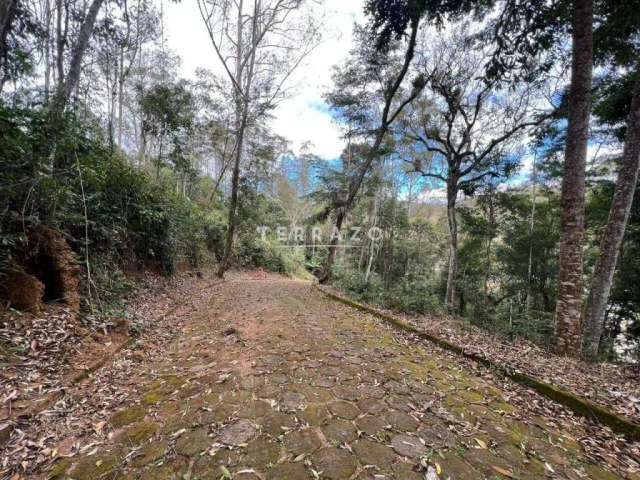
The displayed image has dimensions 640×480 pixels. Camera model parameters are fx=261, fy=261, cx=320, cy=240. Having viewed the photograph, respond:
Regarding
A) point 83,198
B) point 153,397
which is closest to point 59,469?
point 153,397

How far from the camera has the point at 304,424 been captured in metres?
2.04

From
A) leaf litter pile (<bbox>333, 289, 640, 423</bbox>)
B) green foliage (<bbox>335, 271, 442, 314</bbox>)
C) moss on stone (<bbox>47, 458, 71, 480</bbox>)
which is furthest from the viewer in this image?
green foliage (<bbox>335, 271, 442, 314</bbox>)

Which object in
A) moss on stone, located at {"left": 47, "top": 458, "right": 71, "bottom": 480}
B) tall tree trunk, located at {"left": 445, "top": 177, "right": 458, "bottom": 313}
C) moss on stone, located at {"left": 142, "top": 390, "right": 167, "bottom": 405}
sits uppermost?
tall tree trunk, located at {"left": 445, "top": 177, "right": 458, "bottom": 313}

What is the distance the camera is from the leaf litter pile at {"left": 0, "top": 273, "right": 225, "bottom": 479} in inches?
70.6

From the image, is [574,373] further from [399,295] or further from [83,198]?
[83,198]

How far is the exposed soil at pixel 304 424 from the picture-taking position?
Result: 1661 mm

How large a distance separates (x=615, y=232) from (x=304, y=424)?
559 cm

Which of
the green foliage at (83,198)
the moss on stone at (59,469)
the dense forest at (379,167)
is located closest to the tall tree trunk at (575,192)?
the dense forest at (379,167)

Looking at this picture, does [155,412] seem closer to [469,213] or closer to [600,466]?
[600,466]

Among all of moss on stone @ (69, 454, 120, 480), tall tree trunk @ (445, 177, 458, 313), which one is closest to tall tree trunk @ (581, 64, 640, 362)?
tall tree trunk @ (445, 177, 458, 313)

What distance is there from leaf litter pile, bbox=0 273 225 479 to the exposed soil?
0.02m

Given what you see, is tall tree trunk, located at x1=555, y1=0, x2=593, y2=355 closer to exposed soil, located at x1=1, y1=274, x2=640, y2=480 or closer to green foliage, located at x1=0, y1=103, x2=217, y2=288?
exposed soil, located at x1=1, y1=274, x2=640, y2=480

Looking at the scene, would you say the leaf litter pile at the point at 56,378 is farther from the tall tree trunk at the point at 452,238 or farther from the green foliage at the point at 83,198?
the tall tree trunk at the point at 452,238

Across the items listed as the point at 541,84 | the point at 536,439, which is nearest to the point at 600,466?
the point at 536,439
